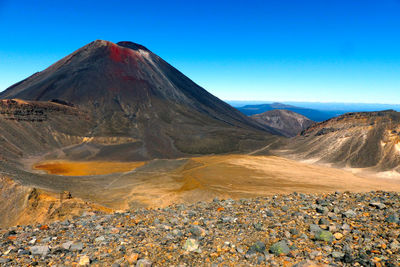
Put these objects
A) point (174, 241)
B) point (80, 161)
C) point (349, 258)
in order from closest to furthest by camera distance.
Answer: point (349, 258) → point (174, 241) → point (80, 161)

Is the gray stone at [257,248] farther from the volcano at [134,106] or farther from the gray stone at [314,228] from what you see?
the volcano at [134,106]

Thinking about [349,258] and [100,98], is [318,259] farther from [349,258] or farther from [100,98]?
[100,98]

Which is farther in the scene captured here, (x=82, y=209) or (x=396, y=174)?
(x=396, y=174)

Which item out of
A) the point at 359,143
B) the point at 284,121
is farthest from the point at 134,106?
the point at 284,121

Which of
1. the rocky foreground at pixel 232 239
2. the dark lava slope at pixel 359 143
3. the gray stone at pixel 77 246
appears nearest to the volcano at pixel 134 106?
the dark lava slope at pixel 359 143

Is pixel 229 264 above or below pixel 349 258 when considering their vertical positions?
below

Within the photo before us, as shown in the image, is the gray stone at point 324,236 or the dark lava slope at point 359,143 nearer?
the gray stone at point 324,236

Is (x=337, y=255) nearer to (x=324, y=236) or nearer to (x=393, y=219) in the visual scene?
(x=324, y=236)

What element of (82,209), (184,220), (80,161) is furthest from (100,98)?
(184,220)
